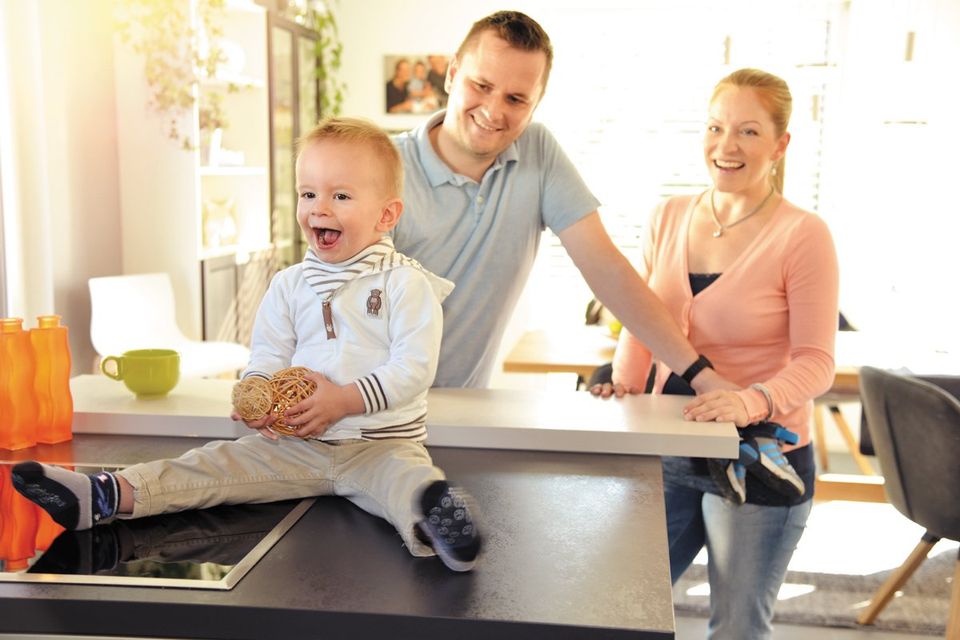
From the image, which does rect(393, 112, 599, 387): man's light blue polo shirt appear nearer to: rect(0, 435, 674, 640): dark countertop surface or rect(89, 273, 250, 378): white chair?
rect(0, 435, 674, 640): dark countertop surface

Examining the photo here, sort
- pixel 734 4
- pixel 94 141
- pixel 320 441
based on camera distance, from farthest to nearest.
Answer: pixel 734 4, pixel 94 141, pixel 320 441

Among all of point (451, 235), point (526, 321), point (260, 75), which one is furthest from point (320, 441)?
point (526, 321)

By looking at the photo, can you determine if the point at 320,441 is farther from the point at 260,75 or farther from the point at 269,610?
the point at 260,75

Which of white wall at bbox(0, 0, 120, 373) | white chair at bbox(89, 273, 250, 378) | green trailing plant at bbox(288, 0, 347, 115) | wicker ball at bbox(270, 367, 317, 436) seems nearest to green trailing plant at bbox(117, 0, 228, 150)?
white wall at bbox(0, 0, 120, 373)

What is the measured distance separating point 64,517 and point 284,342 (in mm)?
428

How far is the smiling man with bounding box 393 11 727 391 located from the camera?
1855mm

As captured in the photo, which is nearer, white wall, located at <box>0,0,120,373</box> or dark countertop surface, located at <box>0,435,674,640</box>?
dark countertop surface, located at <box>0,435,674,640</box>

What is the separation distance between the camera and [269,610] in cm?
103

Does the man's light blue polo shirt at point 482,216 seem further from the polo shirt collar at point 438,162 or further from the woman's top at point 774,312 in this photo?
the woman's top at point 774,312

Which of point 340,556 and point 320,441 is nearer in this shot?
point 340,556

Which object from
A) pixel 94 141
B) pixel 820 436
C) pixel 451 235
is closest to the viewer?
pixel 451 235

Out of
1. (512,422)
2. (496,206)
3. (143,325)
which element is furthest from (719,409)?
(143,325)

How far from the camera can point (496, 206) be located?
2.00 m

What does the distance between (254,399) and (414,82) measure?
194 inches
